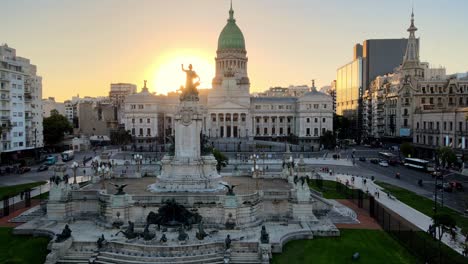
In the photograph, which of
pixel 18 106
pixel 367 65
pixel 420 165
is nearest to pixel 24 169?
pixel 18 106

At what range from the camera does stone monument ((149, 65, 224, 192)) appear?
123ft

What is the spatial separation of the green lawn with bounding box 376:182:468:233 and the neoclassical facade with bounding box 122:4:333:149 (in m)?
75.3

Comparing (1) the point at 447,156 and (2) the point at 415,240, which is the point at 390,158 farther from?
(2) the point at 415,240

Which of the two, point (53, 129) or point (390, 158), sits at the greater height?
point (53, 129)

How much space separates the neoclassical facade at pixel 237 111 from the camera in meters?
135

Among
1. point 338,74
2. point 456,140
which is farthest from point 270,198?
point 338,74

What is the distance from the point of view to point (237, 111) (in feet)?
437

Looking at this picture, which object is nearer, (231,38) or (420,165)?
(420,165)

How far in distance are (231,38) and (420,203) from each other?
112 metres

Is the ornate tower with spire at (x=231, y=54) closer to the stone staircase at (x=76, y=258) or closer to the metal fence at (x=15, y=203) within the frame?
the metal fence at (x=15, y=203)

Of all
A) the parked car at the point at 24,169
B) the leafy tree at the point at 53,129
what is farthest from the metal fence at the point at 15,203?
the leafy tree at the point at 53,129

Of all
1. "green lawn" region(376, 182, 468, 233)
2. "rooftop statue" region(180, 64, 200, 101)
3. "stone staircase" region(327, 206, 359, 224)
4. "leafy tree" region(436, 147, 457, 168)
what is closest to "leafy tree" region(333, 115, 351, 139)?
"leafy tree" region(436, 147, 457, 168)

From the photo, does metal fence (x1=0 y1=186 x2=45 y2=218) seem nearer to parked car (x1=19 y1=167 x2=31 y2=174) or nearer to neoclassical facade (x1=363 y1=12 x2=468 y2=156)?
parked car (x1=19 y1=167 x2=31 y2=174)

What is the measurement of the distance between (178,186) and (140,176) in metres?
15.3
